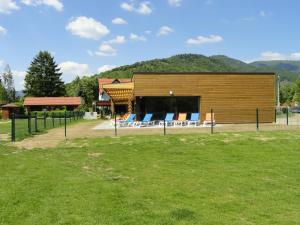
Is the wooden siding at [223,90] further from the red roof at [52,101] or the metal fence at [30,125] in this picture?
the red roof at [52,101]

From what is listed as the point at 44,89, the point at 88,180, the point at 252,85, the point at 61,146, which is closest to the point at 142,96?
the point at 252,85

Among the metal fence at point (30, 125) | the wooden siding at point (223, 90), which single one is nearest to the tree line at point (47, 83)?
the metal fence at point (30, 125)

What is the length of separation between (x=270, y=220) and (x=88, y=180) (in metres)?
4.58

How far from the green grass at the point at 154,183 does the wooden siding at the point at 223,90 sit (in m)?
15.3

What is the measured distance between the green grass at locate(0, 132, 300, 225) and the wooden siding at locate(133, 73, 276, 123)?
15.3 m

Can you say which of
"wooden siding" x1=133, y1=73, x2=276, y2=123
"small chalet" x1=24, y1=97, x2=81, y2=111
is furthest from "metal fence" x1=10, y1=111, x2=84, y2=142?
"small chalet" x1=24, y1=97, x2=81, y2=111

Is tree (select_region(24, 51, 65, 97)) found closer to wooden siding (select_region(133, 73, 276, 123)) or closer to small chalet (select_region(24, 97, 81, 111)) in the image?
small chalet (select_region(24, 97, 81, 111))

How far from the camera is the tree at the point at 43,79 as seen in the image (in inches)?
3666

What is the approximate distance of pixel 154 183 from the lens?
937cm

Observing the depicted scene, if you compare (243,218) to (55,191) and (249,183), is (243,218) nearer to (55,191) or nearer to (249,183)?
(249,183)

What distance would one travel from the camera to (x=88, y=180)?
381 inches

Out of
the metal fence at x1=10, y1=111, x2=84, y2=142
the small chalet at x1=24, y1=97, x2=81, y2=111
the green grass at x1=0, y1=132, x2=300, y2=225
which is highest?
the small chalet at x1=24, y1=97, x2=81, y2=111

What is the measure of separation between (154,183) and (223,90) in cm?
2333

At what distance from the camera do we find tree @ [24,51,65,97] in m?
93.1
